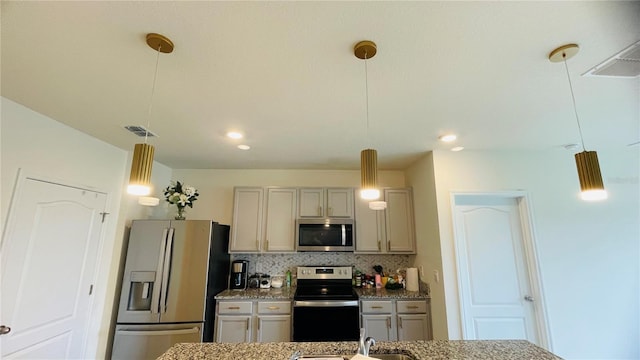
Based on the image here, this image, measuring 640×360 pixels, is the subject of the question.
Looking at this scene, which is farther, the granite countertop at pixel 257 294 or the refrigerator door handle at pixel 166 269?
the granite countertop at pixel 257 294

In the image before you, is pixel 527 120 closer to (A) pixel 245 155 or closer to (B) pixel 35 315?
(A) pixel 245 155

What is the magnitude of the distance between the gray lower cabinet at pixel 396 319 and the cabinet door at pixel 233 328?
4.38 feet

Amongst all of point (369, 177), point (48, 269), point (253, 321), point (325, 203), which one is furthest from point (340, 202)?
point (48, 269)

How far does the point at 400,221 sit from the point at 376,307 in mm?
Result: 1137

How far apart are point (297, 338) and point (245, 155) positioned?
2197 millimetres

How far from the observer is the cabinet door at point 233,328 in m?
2.94

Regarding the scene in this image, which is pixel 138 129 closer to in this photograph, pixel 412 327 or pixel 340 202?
pixel 340 202

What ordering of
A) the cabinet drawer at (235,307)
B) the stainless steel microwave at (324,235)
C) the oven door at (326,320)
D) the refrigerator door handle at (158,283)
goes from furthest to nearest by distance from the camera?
the stainless steel microwave at (324,235) → the cabinet drawer at (235,307) → the oven door at (326,320) → the refrigerator door handle at (158,283)

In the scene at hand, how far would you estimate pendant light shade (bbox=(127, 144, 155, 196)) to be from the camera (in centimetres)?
119

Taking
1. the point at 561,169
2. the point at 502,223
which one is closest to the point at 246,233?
the point at 502,223

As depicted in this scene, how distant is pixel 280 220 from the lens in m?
3.52

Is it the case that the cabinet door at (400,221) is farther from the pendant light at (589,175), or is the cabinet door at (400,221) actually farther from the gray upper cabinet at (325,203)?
the pendant light at (589,175)

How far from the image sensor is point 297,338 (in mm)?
2857

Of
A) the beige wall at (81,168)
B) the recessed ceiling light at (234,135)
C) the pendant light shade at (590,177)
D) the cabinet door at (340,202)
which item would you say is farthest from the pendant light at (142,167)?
the cabinet door at (340,202)
